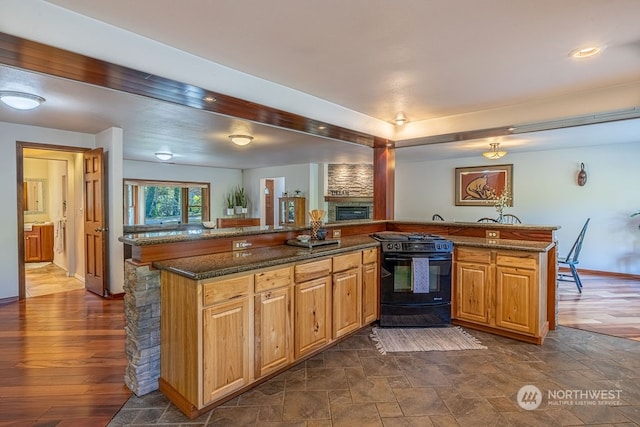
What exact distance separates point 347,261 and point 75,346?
2565 mm

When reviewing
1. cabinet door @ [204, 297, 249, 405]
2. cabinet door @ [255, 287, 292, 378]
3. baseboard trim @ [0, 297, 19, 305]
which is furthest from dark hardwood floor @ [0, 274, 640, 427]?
cabinet door @ [255, 287, 292, 378]

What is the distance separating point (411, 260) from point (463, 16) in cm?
218

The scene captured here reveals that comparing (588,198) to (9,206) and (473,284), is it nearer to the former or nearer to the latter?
(473,284)

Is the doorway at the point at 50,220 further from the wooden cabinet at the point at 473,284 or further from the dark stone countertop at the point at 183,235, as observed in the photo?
the wooden cabinet at the point at 473,284

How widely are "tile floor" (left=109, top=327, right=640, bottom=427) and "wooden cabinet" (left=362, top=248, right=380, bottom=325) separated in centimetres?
38

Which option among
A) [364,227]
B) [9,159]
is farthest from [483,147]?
[9,159]

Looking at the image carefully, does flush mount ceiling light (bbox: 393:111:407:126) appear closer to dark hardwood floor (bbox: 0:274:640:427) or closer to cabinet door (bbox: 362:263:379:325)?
cabinet door (bbox: 362:263:379:325)

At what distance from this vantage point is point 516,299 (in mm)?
3150

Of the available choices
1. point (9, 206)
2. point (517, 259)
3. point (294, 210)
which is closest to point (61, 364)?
point (9, 206)

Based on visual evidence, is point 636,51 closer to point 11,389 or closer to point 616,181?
point 616,181

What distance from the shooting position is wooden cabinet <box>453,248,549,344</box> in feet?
10.0

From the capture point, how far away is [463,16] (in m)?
2.03

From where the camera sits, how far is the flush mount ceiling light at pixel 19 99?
2.85 m

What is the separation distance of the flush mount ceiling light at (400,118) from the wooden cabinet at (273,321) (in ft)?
8.80
